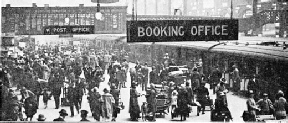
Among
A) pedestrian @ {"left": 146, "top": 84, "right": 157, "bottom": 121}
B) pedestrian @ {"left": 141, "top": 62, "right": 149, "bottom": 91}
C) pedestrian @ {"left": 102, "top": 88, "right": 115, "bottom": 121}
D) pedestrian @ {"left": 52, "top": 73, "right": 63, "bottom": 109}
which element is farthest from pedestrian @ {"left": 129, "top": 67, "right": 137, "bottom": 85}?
pedestrian @ {"left": 52, "top": 73, "right": 63, "bottom": 109}

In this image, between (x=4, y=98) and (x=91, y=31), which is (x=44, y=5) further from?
(x=4, y=98)

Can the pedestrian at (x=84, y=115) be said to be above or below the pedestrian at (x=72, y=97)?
below

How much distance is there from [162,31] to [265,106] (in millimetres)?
2896

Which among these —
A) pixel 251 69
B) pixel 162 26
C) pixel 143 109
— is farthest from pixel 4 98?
pixel 251 69

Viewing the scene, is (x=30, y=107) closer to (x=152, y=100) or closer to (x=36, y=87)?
(x=36, y=87)

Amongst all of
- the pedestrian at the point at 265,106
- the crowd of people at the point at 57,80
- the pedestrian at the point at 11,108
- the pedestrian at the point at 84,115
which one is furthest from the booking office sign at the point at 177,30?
the pedestrian at the point at 11,108

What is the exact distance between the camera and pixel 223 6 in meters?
10.9

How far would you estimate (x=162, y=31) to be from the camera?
921 centimetres

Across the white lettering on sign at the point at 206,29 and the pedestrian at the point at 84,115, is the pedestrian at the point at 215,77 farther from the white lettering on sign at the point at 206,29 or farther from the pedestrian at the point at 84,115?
the pedestrian at the point at 84,115

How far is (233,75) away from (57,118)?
179 inches

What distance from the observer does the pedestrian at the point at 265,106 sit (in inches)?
348

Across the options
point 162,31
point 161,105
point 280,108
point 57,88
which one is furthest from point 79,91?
point 280,108

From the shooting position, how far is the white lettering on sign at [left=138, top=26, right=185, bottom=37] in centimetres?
911

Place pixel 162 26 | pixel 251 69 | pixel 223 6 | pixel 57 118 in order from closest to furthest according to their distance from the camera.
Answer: pixel 57 118
pixel 162 26
pixel 251 69
pixel 223 6
